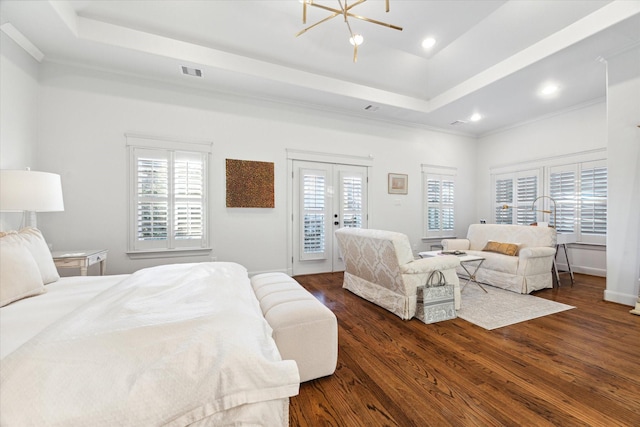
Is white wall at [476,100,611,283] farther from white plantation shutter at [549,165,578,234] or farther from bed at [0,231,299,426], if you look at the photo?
bed at [0,231,299,426]

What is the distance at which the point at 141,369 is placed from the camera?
3.01 ft

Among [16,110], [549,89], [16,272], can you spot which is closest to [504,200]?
[549,89]

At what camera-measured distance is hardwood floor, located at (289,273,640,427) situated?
1.52 meters

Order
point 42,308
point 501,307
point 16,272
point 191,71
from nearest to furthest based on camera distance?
point 42,308
point 16,272
point 501,307
point 191,71

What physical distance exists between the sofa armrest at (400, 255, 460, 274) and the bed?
192cm

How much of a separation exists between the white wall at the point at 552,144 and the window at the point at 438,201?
2.92 ft

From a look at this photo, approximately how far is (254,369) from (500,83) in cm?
507

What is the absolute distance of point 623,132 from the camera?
330 centimetres

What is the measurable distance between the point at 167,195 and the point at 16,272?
99.5 inches

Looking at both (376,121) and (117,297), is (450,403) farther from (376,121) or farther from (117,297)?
(376,121)

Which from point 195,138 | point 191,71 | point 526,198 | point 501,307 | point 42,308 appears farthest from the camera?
point 526,198

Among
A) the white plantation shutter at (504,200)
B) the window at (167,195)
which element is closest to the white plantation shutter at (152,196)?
the window at (167,195)

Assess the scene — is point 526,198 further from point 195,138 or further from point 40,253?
point 40,253

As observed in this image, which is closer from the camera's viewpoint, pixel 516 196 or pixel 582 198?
pixel 582 198
